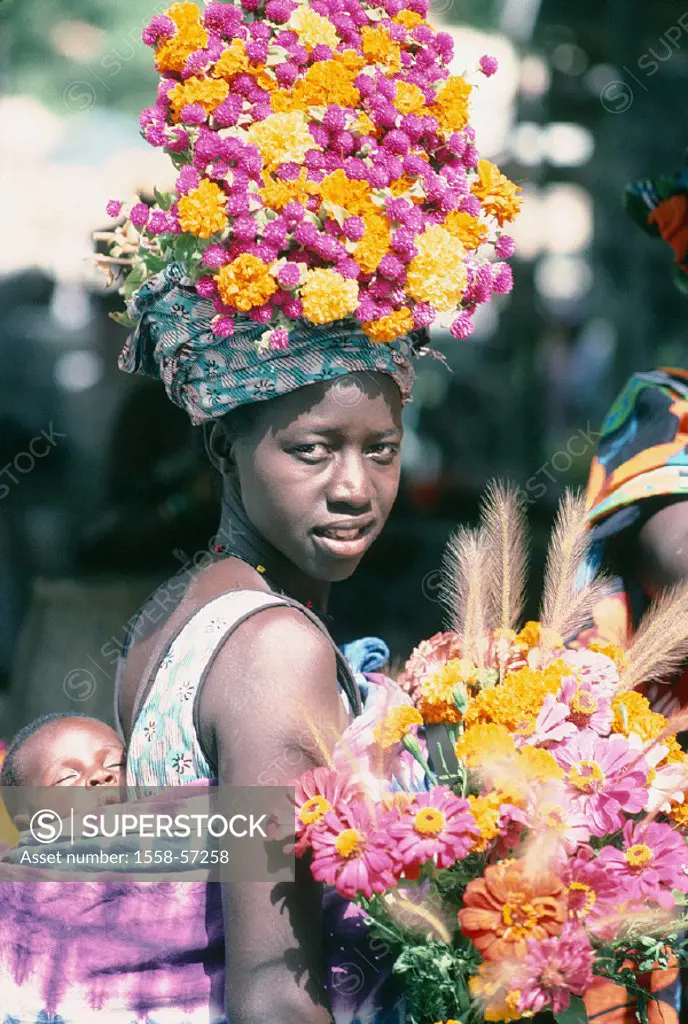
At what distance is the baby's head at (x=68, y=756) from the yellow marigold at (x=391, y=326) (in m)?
0.96

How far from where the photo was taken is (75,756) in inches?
98.0

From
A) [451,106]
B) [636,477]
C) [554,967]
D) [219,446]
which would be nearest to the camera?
[554,967]

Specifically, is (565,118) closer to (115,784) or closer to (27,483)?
(27,483)

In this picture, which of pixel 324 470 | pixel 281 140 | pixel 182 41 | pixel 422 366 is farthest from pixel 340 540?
pixel 422 366

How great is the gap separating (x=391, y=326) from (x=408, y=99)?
41 centimetres

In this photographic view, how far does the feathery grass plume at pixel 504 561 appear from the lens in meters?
2.20

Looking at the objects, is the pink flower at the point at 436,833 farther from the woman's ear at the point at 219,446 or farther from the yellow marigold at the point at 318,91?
the yellow marigold at the point at 318,91

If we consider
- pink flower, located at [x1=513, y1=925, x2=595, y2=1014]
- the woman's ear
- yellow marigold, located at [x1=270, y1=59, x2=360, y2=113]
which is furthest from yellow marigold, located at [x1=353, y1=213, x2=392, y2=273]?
pink flower, located at [x1=513, y1=925, x2=595, y2=1014]

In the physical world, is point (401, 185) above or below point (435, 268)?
above

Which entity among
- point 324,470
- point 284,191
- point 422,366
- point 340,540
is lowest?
point 340,540

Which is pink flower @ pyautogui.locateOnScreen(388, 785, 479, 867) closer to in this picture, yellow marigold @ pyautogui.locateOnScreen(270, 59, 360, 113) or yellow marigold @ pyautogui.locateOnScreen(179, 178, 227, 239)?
yellow marigold @ pyautogui.locateOnScreen(179, 178, 227, 239)

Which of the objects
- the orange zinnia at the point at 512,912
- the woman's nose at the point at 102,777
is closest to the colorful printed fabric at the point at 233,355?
the woman's nose at the point at 102,777

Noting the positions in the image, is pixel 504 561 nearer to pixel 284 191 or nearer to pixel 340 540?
pixel 340 540

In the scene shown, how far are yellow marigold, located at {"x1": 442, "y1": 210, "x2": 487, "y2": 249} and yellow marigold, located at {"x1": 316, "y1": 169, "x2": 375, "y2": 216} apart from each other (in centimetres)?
19
